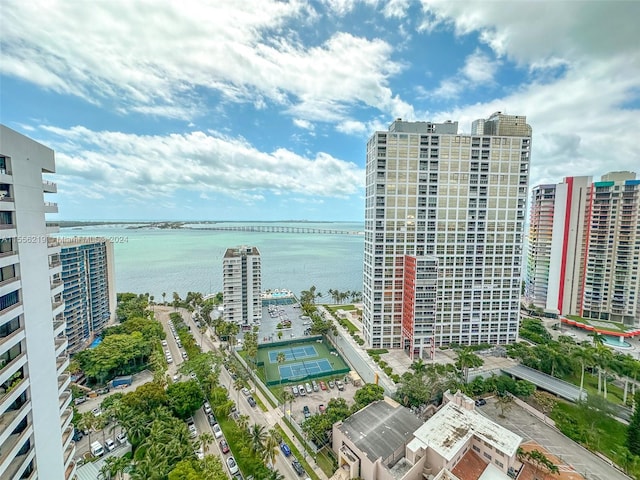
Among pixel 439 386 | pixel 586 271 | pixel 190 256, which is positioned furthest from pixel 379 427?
pixel 190 256

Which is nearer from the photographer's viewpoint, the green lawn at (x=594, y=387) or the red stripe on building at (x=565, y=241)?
the green lawn at (x=594, y=387)

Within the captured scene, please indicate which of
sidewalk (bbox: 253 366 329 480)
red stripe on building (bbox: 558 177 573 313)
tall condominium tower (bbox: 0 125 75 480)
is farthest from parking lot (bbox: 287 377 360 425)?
red stripe on building (bbox: 558 177 573 313)

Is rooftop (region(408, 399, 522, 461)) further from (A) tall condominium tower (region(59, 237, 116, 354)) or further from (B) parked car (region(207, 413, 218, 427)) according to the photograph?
(A) tall condominium tower (region(59, 237, 116, 354))

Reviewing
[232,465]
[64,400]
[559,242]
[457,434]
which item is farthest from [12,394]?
[559,242]

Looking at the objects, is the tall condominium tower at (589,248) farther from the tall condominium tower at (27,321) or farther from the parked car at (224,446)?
the tall condominium tower at (27,321)

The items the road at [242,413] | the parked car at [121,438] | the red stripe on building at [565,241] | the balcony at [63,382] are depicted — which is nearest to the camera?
the balcony at [63,382]

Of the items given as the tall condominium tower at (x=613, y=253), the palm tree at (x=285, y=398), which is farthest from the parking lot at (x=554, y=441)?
the tall condominium tower at (x=613, y=253)

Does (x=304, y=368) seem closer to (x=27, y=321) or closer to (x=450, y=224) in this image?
(x=450, y=224)
